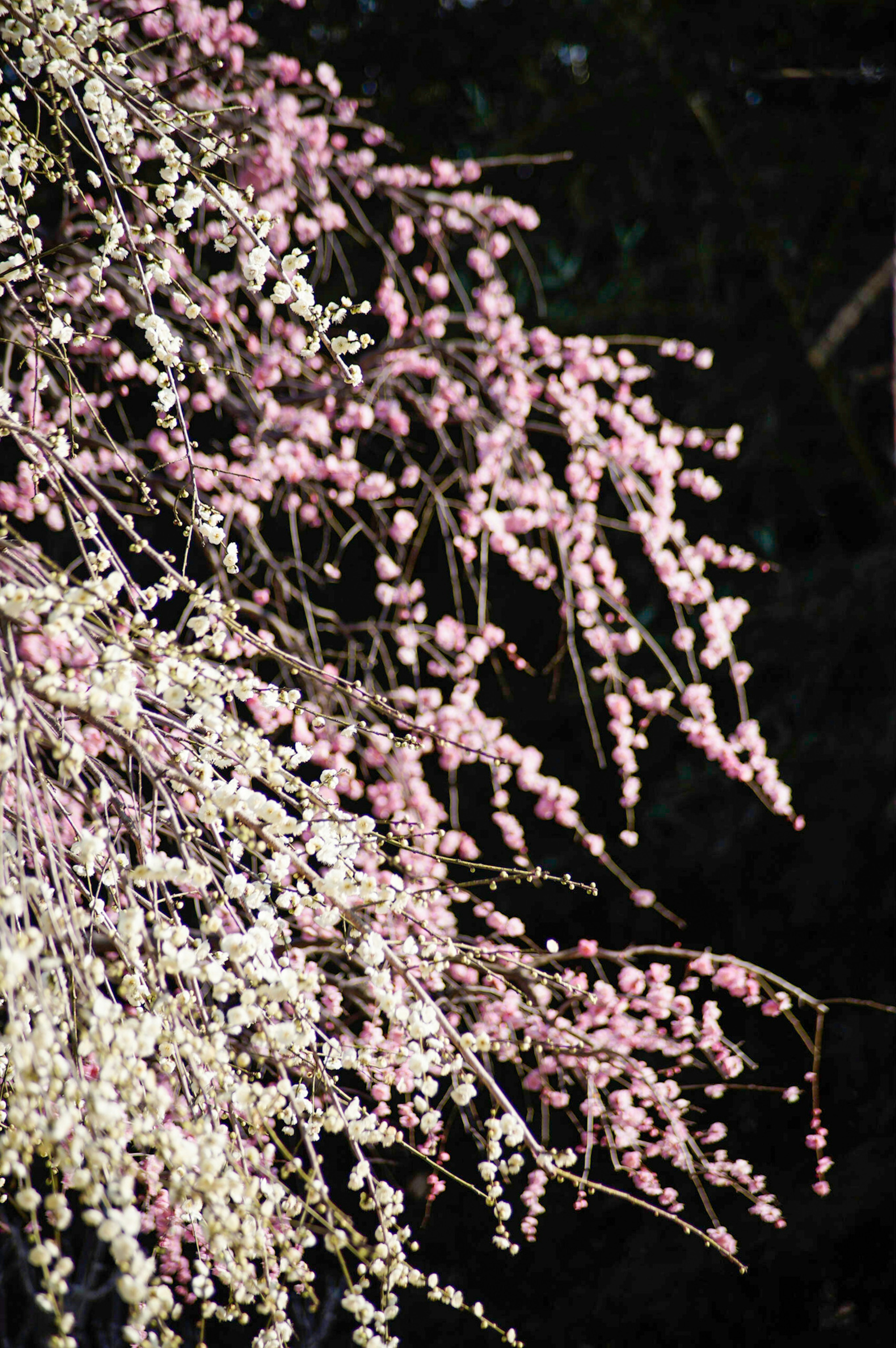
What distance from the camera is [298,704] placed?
1.25 metres

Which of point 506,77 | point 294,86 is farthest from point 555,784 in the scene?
point 506,77

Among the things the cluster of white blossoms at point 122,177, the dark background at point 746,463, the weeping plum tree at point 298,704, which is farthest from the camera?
the dark background at point 746,463

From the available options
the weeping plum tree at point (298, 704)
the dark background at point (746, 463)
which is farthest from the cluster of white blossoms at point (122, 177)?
the dark background at point (746, 463)

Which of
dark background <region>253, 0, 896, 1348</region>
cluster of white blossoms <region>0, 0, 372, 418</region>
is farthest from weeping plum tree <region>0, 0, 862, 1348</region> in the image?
dark background <region>253, 0, 896, 1348</region>

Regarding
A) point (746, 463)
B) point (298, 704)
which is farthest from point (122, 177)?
point (746, 463)

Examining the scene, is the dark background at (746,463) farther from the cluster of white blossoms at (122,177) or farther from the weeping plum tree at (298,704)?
the cluster of white blossoms at (122,177)

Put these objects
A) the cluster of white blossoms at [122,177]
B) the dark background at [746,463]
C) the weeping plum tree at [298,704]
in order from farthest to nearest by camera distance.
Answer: the dark background at [746,463]
the cluster of white blossoms at [122,177]
the weeping plum tree at [298,704]

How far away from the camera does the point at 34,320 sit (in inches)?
53.4

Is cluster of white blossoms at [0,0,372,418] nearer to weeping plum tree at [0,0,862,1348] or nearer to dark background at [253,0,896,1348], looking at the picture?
weeping plum tree at [0,0,862,1348]

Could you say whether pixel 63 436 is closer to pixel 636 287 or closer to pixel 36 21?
pixel 36 21

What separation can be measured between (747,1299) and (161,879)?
8.55ft

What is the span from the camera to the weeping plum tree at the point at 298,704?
42.7 inches

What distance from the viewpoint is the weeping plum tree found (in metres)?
1.08

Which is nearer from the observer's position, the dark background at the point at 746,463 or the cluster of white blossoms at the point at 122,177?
the cluster of white blossoms at the point at 122,177
